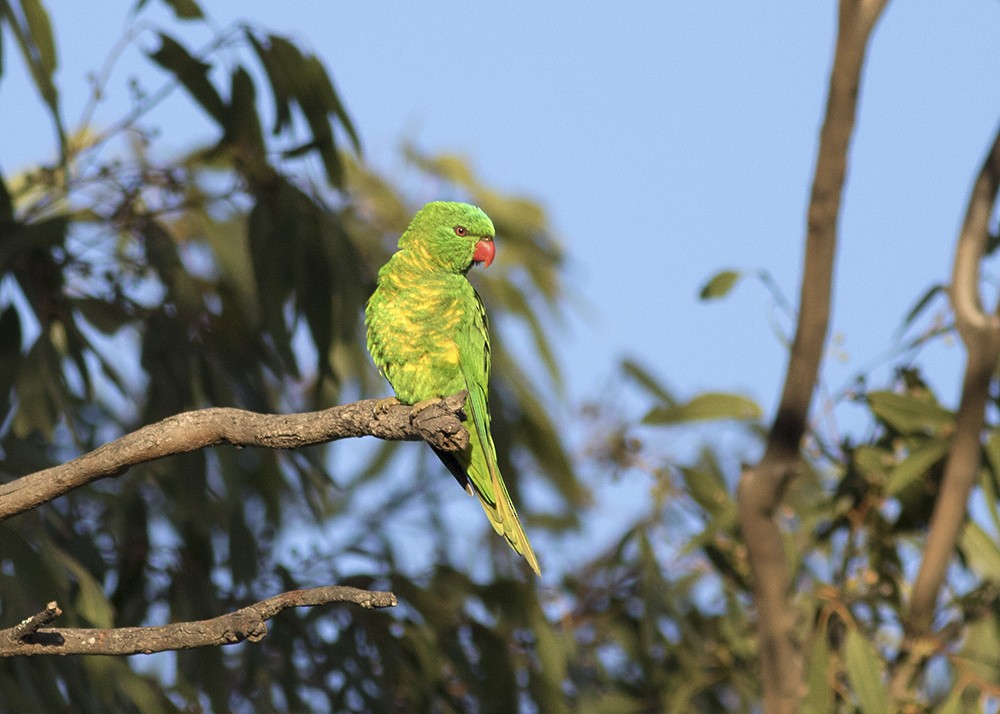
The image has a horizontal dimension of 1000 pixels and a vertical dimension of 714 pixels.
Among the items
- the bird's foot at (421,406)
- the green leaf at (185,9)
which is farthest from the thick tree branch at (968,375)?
the green leaf at (185,9)

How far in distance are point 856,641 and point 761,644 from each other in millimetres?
220

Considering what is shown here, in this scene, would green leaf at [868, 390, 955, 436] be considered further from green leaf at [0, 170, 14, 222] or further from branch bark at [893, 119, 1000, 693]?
green leaf at [0, 170, 14, 222]

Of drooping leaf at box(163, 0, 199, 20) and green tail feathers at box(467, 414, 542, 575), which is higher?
drooping leaf at box(163, 0, 199, 20)

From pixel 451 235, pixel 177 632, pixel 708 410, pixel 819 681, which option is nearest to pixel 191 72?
pixel 451 235

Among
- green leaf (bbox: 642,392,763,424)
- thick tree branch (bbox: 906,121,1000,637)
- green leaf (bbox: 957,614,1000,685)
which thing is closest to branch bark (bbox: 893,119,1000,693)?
thick tree branch (bbox: 906,121,1000,637)

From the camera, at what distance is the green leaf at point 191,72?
121 inches

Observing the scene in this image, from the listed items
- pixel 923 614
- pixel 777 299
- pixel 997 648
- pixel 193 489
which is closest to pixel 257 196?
pixel 193 489

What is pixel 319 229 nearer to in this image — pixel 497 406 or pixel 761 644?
pixel 497 406

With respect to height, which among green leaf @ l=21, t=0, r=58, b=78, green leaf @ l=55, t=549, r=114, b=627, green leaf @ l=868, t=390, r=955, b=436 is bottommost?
Result: green leaf @ l=868, t=390, r=955, b=436

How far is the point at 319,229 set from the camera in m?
3.06

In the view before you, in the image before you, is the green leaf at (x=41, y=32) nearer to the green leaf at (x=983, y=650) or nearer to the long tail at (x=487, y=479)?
the long tail at (x=487, y=479)

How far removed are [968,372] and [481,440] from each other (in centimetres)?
139

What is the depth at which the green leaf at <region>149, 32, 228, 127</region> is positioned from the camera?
3.07m

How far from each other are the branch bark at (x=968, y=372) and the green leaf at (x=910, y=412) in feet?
0.51
